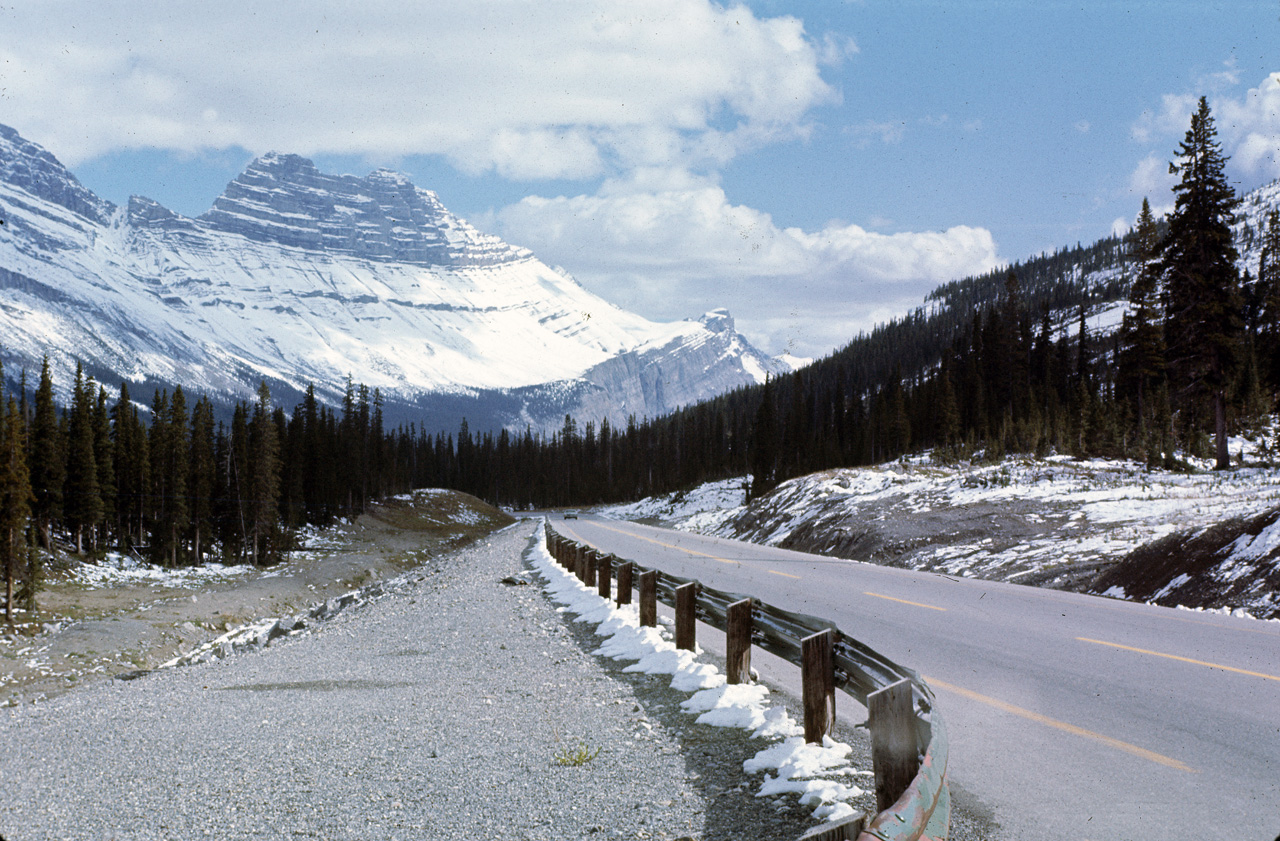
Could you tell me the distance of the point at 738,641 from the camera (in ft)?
25.6

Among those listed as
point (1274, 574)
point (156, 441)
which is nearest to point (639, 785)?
point (1274, 574)

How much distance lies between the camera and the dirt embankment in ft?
71.5

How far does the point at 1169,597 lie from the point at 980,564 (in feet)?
19.1

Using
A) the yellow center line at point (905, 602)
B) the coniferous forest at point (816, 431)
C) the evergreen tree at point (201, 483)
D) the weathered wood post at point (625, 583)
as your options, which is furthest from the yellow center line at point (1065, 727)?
the evergreen tree at point (201, 483)

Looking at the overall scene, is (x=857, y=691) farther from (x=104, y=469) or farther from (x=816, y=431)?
(x=816, y=431)

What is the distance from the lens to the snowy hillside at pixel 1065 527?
13438 mm

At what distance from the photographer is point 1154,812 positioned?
445 cm

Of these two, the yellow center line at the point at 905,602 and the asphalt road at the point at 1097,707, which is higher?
the asphalt road at the point at 1097,707

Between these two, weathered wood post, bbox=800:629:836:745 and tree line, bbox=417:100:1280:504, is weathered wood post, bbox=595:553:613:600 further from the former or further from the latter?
tree line, bbox=417:100:1280:504

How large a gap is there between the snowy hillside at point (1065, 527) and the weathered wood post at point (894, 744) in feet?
34.7

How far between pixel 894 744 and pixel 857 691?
1.77 metres

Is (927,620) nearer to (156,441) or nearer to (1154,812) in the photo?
(1154,812)

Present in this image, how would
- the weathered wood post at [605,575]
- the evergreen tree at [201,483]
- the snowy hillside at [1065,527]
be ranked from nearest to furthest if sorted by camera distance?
the snowy hillside at [1065,527]
the weathered wood post at [605,575]
the evergreen tree at [201,483]

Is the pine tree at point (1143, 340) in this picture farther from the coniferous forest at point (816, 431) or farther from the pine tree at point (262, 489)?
the pine tree at point (262, 489)
